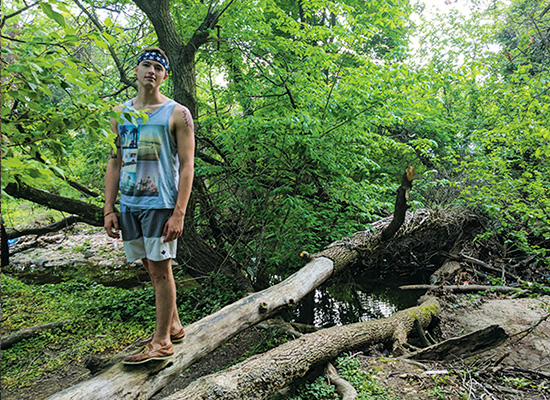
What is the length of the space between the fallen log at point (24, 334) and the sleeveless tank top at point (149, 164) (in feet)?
11.0

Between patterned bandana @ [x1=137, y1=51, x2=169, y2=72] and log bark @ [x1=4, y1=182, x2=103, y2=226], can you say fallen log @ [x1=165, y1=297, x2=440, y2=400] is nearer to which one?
patterned bandana @ [x1=137, y1=51, x2=169, y2=72]

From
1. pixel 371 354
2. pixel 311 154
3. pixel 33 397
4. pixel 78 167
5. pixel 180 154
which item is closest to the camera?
pixel 180 154

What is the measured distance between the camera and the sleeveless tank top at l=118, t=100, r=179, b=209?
2.19 metres

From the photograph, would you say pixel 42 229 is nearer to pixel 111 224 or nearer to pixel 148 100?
pixel 111 224

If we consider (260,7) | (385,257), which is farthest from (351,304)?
(260,7)

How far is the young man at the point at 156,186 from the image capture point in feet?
7.13

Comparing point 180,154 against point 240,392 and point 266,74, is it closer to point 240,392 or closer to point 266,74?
point 240,392

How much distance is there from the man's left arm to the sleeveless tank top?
59 mm

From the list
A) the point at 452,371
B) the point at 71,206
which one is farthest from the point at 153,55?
the point at 71,206

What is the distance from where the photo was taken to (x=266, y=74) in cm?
512

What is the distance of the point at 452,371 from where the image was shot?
3.28 metres

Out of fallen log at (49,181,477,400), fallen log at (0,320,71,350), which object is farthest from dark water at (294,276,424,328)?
fallen log at (0,320,71,350)

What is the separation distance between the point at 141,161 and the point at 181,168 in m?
0.27

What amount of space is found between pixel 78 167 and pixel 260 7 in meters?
4.24
